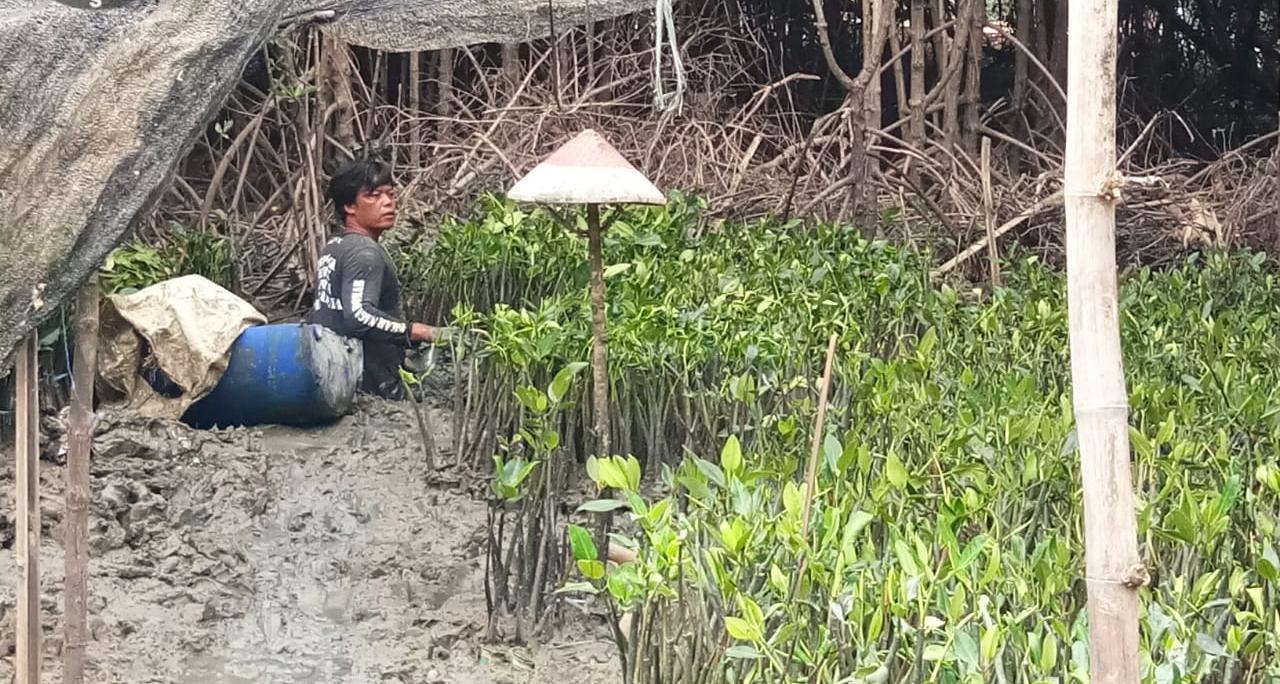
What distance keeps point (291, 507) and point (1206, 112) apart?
27.9 ft

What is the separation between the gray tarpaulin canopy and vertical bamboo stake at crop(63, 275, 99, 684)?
10cm

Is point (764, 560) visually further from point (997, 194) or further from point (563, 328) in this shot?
point (997, 194)

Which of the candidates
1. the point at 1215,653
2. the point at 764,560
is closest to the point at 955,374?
the point at 764,560

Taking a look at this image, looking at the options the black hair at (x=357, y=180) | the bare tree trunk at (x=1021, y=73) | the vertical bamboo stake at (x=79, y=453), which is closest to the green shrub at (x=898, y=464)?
the black hair at (x=357, y=180)

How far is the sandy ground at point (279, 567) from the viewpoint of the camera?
11.6 feet

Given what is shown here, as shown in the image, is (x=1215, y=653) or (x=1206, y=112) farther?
(x=1206, y=112)

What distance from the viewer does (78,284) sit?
2799 mm

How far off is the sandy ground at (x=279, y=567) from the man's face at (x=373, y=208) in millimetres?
792

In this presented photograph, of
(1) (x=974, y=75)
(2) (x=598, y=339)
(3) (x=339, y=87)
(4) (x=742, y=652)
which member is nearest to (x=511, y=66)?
(3) (x=339, y=87)

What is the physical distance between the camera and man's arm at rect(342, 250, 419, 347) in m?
5.52

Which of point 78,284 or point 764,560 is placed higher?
point 78,284

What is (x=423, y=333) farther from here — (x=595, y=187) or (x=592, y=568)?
(x=592, y=568)

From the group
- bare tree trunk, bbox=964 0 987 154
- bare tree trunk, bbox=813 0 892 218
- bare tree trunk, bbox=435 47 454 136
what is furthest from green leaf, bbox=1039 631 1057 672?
bare tree trunk, bbox=435 47 454 136

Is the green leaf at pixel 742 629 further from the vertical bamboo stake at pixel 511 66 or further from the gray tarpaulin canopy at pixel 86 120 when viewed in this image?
the vertical bamboo stake at pixel 511 66
